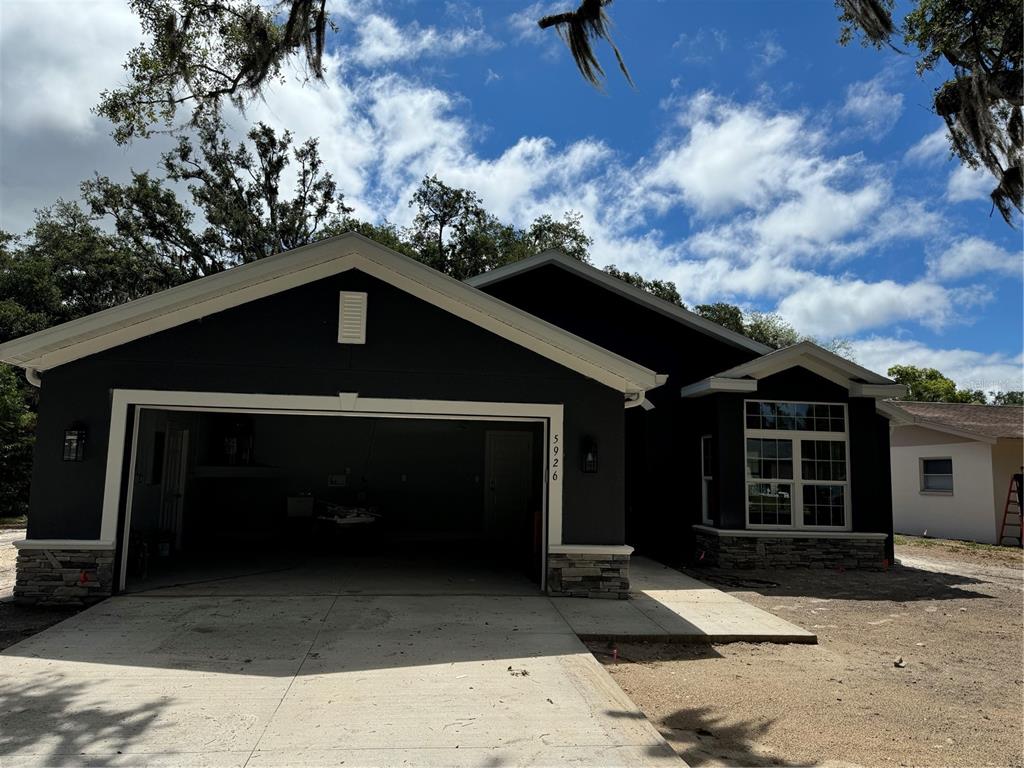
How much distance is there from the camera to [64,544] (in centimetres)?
679

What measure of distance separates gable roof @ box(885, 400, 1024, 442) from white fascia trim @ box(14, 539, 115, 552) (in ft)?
49.6

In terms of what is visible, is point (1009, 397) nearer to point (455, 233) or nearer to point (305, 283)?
point (455, 233)

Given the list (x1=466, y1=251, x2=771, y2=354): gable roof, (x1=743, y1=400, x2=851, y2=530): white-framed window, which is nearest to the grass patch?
(x1=743, y1=400, x2=851, y2=530): white-framed window

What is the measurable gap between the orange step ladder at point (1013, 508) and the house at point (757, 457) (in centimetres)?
715

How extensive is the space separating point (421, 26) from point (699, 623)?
9.14 meters

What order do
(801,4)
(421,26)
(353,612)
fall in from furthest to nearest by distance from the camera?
(421,26), (801,4), (353,612)

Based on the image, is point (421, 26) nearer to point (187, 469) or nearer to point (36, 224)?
point (187, 469)

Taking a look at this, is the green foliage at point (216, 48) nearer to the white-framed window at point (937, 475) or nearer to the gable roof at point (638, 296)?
the gable roof at point (638, 296)

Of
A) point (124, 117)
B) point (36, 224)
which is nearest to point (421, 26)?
point (124, 117)

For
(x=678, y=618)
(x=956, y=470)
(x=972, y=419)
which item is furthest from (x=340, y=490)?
(x=972, y=419)

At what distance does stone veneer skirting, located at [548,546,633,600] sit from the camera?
24.9 ft

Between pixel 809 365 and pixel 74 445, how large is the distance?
10.5 m

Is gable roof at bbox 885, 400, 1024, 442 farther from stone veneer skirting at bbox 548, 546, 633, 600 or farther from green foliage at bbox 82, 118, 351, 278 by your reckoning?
green foliage at bbox 82, 118, 351, 278

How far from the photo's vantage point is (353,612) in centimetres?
673
